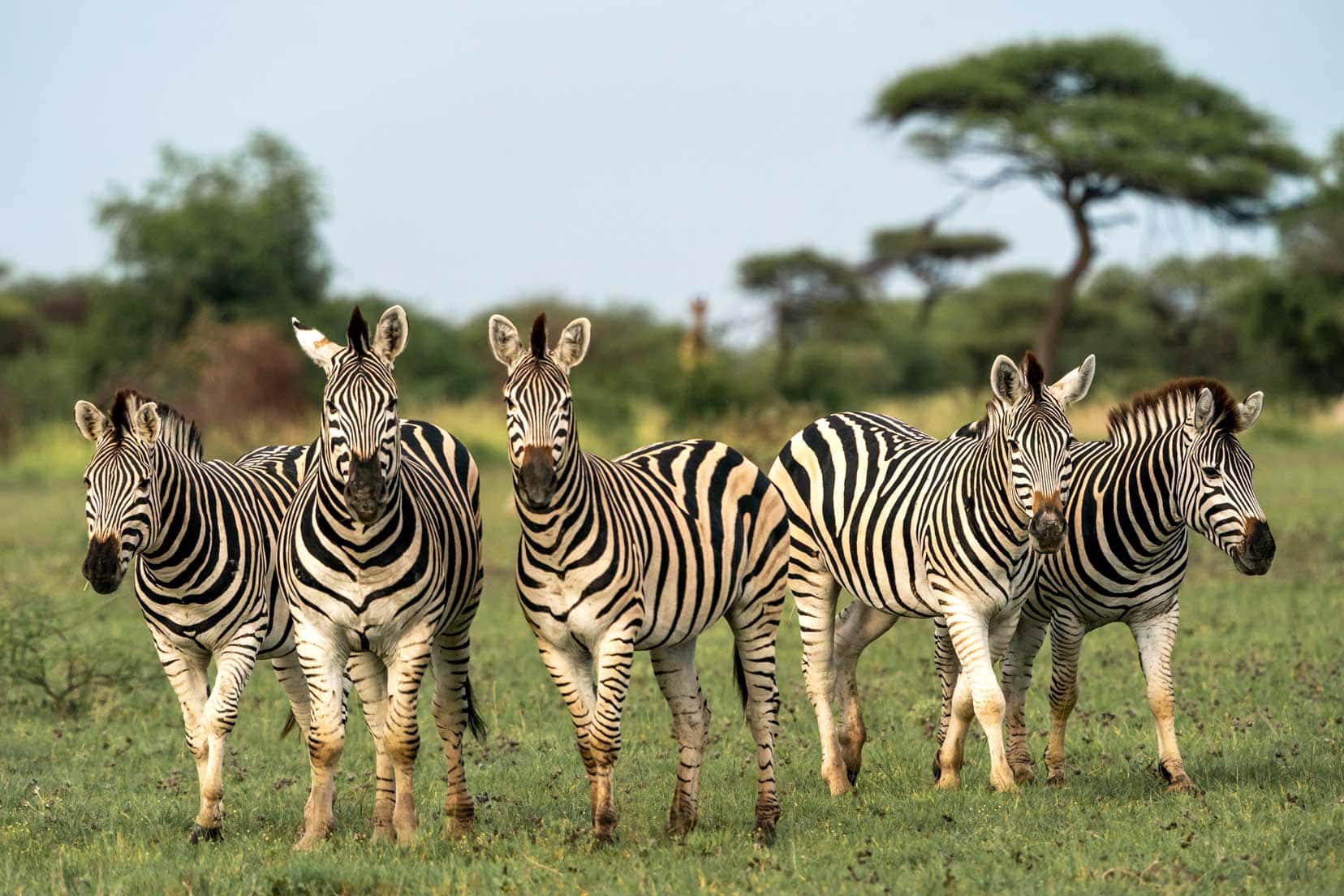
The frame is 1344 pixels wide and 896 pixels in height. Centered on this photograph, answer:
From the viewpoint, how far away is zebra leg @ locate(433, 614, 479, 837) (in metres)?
6.93

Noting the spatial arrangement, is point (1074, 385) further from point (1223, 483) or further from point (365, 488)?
point (365, 488)

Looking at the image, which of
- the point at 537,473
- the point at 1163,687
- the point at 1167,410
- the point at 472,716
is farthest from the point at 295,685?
the point at 1167,410

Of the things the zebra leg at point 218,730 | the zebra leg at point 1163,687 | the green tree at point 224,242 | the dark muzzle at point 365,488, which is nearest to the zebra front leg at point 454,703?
the zebra leg at point 218,730

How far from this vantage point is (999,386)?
23.7ft

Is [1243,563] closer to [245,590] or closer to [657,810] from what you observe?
[657,810]

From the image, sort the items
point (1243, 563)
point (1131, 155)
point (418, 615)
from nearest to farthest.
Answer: point (418, 615) → point (1243, 563) → point (1131, 155)

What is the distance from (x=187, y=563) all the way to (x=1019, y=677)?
166 inches

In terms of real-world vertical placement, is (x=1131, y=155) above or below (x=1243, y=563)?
above

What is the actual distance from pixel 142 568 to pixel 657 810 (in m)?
2.58

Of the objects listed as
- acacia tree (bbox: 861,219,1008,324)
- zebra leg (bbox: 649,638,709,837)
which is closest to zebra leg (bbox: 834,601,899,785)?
zebra leg (bbox: 649,638,709,837)

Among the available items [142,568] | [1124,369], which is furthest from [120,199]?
[142,568]

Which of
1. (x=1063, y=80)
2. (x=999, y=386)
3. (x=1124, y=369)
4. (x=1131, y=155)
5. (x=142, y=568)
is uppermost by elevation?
(x=1063, y=80)

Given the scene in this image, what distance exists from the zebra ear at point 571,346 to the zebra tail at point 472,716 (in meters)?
1.71

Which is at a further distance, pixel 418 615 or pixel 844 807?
pixel 844 807
